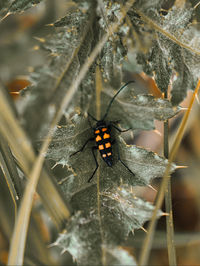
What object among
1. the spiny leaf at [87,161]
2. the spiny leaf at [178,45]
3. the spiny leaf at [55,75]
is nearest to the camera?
the spiny leaf at [55,75]

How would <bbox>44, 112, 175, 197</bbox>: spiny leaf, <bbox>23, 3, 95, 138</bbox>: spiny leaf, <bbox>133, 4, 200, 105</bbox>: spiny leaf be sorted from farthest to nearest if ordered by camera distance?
1. <bbox>44, 112, 175, 197</bbox>: spiny leaf
2. <bbox>133, 4, 200, 105</bbox>: spiny leaf
3. <bbox>23, 3, 95, 138</bbox>: spiny leaf

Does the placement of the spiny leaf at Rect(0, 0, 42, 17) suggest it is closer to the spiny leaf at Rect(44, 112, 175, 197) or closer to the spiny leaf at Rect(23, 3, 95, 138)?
the spiny leaf at Rect(23, 3, 95, 138)

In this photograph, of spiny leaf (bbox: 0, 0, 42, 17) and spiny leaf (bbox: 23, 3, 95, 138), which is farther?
spiny leaf (bbox: 0, 0, 42, 17)

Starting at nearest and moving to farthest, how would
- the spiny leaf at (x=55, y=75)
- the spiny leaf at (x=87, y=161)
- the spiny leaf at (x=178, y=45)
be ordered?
the spiny leaf at (x=55, y=75) → the spiny leaf at (x=178, y=45) → the spiny leaf at (x=87, y=161)

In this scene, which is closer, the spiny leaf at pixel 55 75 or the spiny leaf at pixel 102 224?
the spiny leaf at pixel 55 75

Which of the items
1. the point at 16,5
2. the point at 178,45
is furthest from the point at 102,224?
the point at 16,5

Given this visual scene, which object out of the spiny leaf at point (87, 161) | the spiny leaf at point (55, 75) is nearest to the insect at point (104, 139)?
the spiny leaf at point (87, 161)

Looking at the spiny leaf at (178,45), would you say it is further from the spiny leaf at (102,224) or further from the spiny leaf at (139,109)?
the spiny leaf at (102,224)

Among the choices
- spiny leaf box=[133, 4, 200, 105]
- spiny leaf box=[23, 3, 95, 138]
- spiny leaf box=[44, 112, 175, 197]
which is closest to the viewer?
spiny leaf box=[23, 3, 95, 138]

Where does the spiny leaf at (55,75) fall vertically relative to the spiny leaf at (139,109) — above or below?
above

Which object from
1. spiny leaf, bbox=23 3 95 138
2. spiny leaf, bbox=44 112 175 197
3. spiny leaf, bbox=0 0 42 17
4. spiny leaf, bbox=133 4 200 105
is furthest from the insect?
spiny leaf, bbox=0 0 42 17

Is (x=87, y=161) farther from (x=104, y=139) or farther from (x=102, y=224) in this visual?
(x=102, y=224)

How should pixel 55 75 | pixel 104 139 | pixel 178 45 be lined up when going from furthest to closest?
pixel 104 139
pixel 178 45
pixel 55 75
